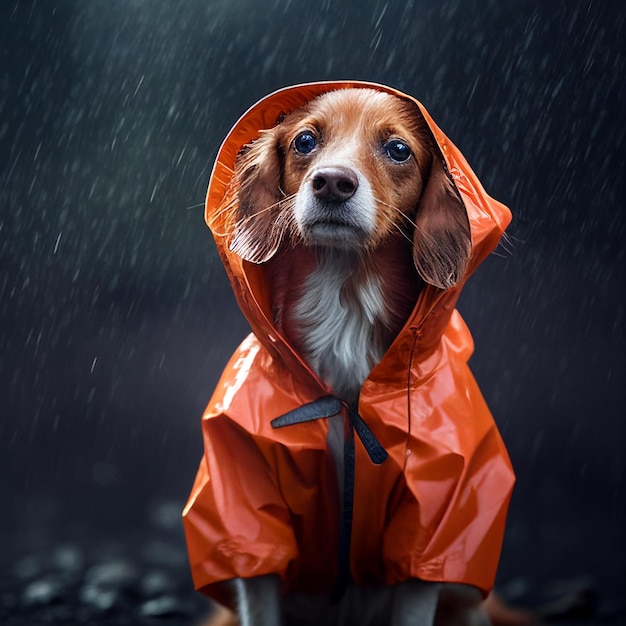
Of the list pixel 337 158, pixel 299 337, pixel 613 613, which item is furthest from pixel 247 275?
pixel 613 613

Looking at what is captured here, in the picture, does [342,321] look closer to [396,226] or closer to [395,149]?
[396,226]

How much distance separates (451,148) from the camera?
2.03 meters

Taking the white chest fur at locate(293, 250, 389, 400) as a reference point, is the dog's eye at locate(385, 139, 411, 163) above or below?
above

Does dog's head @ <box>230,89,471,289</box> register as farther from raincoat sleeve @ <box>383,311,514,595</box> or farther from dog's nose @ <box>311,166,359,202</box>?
raincoat sleeve @ <box>383,311,514,595</box>

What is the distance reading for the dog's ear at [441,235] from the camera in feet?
6.44

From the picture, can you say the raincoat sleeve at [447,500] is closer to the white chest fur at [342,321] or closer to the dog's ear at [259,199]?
→ the white chest fur at [342,321]

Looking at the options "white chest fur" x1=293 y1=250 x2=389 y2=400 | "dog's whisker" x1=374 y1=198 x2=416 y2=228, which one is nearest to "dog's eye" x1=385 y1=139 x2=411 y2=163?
"dog's whisker" x1=374 y1=198 x2=416 y2=228

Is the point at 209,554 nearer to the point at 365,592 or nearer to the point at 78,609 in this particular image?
the point at 365,592

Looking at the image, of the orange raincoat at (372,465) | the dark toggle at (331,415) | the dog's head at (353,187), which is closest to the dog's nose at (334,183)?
the dog's head at (353,187)

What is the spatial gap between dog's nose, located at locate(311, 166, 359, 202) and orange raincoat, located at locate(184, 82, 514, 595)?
240 millimetres

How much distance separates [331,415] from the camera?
2.02m

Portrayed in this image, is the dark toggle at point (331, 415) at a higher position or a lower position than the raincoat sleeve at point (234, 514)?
higher

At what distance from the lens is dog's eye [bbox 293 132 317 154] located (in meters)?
2.05

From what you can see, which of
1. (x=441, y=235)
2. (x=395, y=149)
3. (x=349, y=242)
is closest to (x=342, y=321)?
(x=349, y=242)
